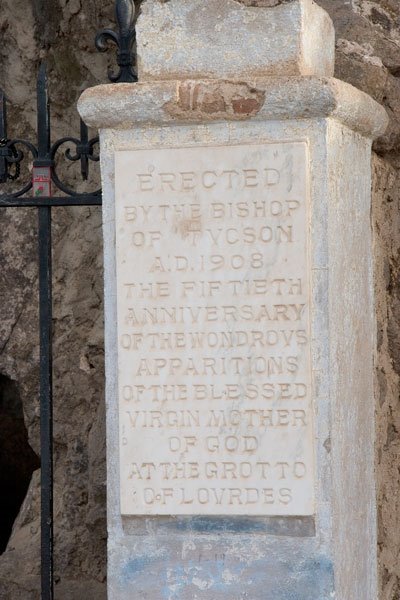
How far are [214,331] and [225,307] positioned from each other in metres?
0.06

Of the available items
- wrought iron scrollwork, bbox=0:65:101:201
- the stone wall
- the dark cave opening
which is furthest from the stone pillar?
the dark cave opening

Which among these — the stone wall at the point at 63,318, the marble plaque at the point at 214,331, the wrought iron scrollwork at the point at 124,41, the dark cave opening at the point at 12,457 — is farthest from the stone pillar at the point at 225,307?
the dark cave opening at the point at 12,457

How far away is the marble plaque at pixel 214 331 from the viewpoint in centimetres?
287

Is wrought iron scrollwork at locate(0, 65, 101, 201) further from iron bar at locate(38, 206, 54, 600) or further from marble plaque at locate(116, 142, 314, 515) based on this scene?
marble plaque at locate(116, 142, 314, 515)

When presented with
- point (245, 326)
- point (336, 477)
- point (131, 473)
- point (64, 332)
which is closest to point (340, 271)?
point (245, 326)

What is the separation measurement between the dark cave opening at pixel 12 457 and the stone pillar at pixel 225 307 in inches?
91.8

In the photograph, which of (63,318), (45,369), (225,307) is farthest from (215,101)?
(63,318)

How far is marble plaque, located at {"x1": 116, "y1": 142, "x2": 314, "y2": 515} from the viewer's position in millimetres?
2865

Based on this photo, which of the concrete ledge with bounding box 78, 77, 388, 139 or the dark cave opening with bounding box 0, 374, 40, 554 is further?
the dark cave opening with bounding box 0, 374, 40, 554

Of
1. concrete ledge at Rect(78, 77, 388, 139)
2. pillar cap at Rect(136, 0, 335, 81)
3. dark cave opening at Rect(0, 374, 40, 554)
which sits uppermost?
pillar cap at Rect(136, 0, 335, 81)

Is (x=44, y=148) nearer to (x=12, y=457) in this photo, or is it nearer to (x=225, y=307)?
(x=225, y=307)

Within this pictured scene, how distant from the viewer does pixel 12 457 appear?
5332 millimetres

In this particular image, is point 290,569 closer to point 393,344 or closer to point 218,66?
point 393,344

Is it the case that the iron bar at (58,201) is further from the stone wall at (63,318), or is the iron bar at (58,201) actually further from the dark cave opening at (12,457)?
the dark cave opening at (12,457)
